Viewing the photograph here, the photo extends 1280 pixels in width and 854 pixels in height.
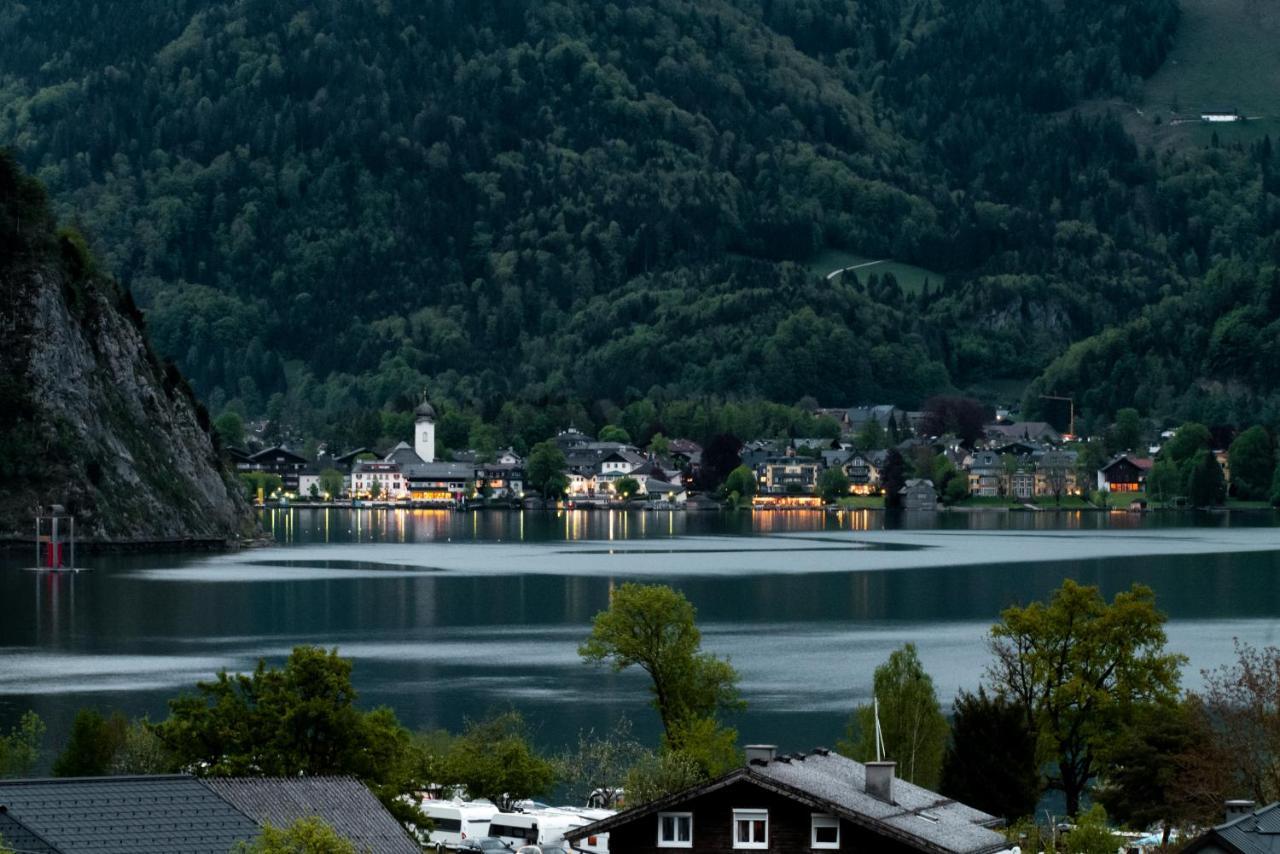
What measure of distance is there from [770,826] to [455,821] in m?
13.9

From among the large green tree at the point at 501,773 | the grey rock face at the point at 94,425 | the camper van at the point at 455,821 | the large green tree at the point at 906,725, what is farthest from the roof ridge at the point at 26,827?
the grey rock face at the point at 94,425

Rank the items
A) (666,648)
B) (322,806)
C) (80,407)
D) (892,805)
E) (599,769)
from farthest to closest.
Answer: (80,407), (599,769), (666,648), (892,805), (322,806)

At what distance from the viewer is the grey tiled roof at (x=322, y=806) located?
2766cm

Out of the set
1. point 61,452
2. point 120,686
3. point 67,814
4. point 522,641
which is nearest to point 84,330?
point 61,452

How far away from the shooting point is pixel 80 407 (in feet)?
439

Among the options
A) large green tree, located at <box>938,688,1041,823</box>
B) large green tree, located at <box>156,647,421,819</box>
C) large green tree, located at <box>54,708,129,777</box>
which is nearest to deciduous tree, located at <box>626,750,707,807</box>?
large green tree, located at <box>938,688,1041,823</box>

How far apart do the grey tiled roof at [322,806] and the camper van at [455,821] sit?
1057 centimetres

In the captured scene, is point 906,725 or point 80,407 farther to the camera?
point 80,407

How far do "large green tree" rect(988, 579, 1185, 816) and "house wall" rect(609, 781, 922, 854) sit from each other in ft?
58.1

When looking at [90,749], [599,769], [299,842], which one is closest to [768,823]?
[299,842]

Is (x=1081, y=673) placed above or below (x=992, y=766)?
above

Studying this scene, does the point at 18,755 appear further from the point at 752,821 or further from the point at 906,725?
the point at 752,821

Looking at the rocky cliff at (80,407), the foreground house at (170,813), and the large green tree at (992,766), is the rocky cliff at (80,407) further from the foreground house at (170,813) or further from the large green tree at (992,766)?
the foreground house at (170,813)

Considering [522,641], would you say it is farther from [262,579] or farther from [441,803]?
[441,803]
